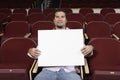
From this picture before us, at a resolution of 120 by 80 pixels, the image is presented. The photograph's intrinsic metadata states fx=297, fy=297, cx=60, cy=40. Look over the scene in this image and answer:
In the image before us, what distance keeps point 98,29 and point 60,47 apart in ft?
7.47

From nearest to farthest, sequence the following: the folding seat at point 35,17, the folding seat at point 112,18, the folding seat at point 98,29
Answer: the folding seat at point 98,29, the folding seat at point 112,18, the folding seat at point 35,17

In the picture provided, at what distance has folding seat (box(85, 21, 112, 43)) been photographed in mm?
5211

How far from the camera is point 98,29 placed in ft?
17.4

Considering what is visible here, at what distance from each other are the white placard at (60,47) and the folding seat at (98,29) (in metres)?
2.07

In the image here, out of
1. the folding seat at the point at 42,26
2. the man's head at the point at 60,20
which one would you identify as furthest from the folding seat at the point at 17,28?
the man's head at the point at 60,20

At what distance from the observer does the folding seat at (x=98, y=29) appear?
5.21 m

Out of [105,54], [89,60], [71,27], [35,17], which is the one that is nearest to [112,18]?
[71,27]

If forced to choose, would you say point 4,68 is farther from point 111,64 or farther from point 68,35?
point 111,64

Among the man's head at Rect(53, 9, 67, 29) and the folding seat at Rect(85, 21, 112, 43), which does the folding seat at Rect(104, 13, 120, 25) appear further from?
the man's head at Rect(53, 9, 67, 29)

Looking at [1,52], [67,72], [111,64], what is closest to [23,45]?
[1,52]

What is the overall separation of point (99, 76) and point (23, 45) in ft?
3.59

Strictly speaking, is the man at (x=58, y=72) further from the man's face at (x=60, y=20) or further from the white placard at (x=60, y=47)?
the man's face at (x=60, y=20)

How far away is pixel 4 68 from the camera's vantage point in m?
3.16

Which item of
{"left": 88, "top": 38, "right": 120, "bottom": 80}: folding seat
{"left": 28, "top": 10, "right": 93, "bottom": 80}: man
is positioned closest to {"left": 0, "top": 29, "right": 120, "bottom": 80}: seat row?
{"left": 88, "top": 38, "right": 120, "bottom": 80}: folding seat
